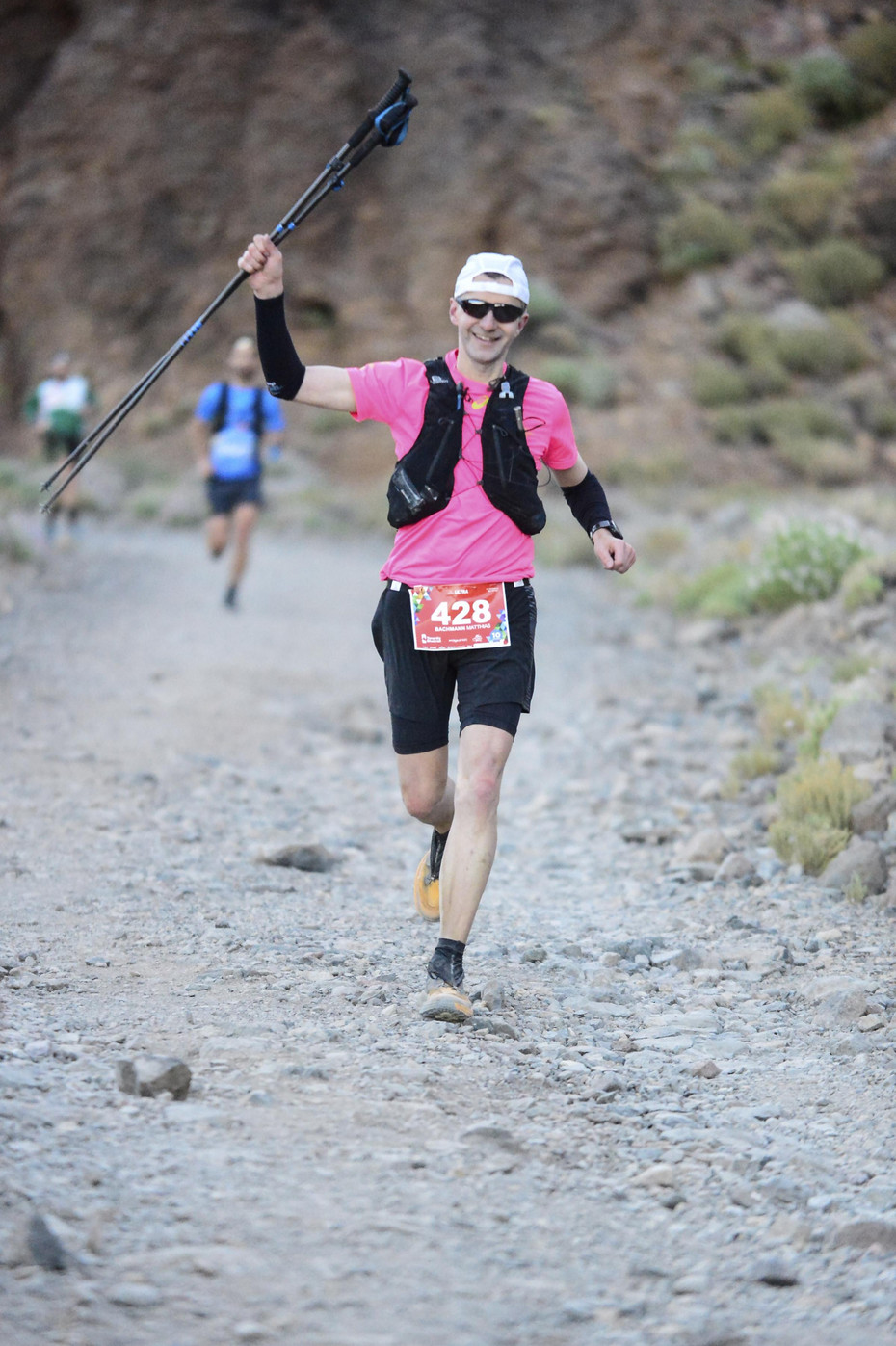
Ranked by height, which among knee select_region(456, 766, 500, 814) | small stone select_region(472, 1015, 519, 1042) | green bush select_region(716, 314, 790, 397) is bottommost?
small stone select_region(472, 1015, 519, 1042)

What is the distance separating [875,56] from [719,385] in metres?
8.43

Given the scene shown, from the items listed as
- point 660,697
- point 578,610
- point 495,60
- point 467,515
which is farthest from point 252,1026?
point 495,60

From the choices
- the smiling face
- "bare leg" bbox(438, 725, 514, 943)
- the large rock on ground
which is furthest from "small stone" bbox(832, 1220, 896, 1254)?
the large rock on ground

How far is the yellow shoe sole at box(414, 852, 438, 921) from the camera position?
5074 millimetres

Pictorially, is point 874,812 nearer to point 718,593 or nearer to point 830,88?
point 718,593

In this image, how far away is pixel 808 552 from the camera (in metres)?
11.5

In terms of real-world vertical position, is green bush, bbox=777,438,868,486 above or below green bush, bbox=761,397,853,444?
below

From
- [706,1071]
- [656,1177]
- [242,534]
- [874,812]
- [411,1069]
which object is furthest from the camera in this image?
[242,534]

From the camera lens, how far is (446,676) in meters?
4.45

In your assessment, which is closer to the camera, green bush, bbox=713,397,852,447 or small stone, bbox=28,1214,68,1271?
small stone, bbox=28,1214,68,1271

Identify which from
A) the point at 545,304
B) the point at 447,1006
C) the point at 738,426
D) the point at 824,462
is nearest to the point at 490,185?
the point at 545,304

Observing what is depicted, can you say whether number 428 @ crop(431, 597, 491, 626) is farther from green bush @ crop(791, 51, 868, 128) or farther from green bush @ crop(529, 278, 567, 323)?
green bush @ crop(791, 51, 868, 128)

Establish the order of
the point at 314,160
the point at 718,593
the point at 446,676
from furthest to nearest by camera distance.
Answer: the point at 314,160 → the point at 718,593 → the point at 446,676

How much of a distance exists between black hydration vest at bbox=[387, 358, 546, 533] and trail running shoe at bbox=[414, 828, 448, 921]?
124 cm
